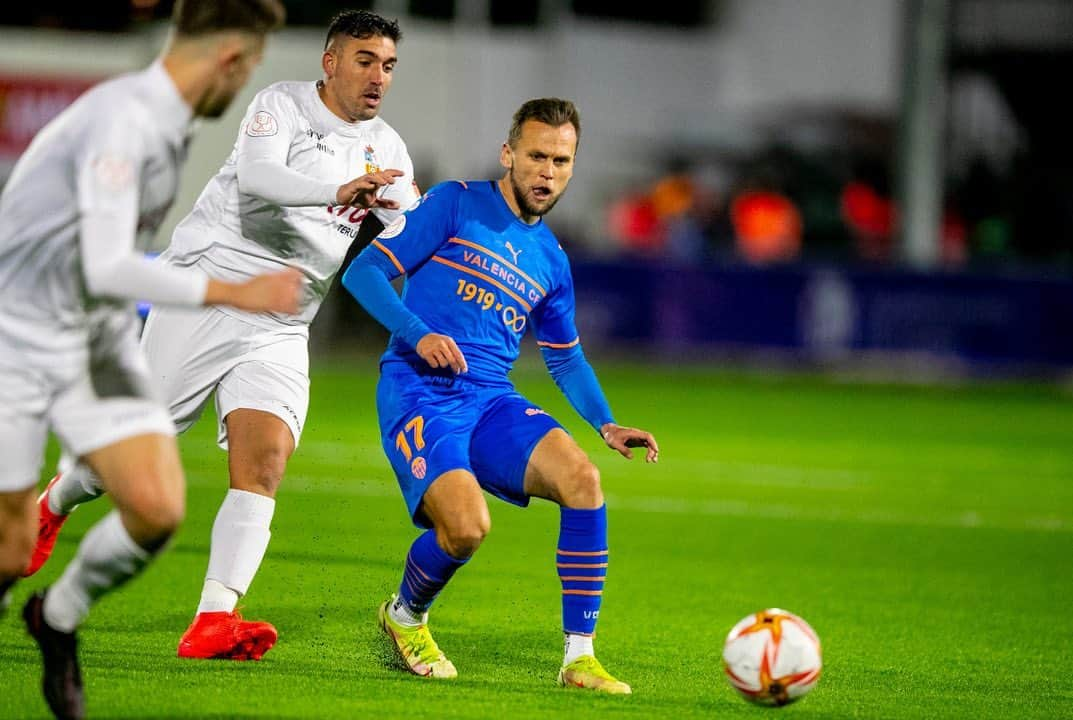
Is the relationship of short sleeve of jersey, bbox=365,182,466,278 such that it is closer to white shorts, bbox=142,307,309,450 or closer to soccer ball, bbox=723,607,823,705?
white shorts, bbox=142,307,309,450

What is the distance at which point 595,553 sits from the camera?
5.88 meters

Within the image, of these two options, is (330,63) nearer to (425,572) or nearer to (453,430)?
(453,430)

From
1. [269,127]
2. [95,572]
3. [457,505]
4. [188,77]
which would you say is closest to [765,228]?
[269,127]

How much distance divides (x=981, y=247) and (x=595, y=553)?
20710 mm

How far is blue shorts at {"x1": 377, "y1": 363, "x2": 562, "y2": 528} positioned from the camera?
603 centimetres

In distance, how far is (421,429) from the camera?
241 inches

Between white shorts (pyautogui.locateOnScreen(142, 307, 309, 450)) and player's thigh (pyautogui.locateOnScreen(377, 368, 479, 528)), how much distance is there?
439mm

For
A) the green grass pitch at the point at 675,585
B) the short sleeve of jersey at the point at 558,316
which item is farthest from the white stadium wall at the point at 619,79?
the short sleeve of jersey at the point at 558,316

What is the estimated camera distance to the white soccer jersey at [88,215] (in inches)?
180

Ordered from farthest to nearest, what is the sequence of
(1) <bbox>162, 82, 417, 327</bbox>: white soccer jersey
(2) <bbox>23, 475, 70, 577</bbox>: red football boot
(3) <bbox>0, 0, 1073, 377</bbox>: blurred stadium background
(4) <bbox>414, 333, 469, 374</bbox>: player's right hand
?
(3) <bbox>0, 0, 1073, 377</bbox>: blurred stadium background
(2) <bbox>23, 475, 70, 577</bbox>: red football boot
(1) <bbox>162, 82, 417, 327</bbox>: white soccer jersey
(4) <bbox>414, 333, 469, 374</bbox>: player's right hand

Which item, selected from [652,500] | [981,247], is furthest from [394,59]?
[981,247]

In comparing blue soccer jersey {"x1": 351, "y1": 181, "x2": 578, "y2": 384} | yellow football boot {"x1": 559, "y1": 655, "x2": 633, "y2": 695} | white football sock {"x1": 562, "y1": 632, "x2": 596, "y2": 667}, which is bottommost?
yellow football boot {"x1": 559, "y1": 655, "x2": 633, "y2": 695}

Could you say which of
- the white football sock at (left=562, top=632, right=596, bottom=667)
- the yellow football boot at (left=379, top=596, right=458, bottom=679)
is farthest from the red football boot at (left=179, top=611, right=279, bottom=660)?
the white football sock at (left=562, top=632, right=596, bottom=667)

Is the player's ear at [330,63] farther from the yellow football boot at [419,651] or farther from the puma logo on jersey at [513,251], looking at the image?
the yellow football boot at [419,651]
